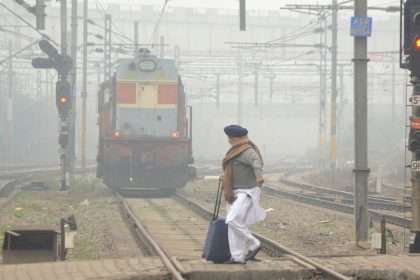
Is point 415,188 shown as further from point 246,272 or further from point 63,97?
point 63,97

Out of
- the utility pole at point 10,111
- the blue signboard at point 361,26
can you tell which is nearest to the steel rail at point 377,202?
the blue signboard at point 361,26

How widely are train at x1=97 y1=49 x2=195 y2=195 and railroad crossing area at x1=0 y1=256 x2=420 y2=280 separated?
51.3 ft

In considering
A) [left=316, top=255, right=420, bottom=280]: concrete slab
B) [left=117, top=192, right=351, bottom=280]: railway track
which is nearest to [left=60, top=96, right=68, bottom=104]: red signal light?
[left=117, top=192, right=351, bottom=280]: railway track

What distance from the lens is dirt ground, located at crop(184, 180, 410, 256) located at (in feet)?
46.7

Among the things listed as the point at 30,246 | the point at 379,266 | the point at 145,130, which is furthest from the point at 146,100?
the point at 379,266

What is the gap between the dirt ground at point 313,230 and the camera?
1423cm

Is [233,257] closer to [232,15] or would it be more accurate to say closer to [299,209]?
[299,209]

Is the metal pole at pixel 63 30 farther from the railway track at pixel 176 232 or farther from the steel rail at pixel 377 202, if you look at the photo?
the steel rail at pixel 377 202

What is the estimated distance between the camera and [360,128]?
46.9 ft

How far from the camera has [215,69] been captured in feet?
241

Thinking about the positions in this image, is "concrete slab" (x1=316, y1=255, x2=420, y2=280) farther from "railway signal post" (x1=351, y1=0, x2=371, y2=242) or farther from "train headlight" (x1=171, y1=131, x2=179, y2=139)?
"train headlight" (x1=171, y1=131, x2=179, y2=139)

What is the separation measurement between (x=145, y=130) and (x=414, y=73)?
53.1 ft

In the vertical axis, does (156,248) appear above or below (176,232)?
above

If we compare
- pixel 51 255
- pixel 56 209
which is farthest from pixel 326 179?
pixel 51 255
